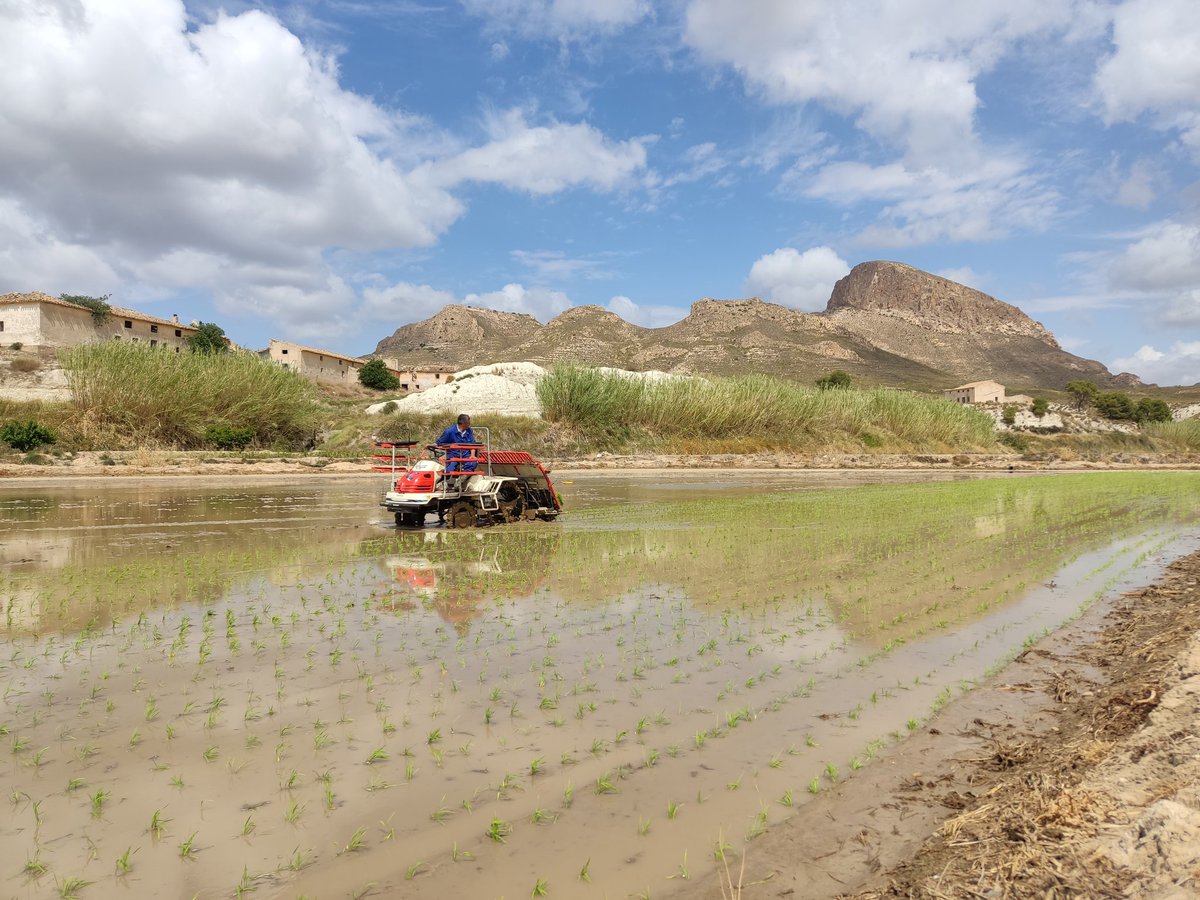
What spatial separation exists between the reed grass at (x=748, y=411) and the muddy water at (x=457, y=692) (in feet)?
81.2

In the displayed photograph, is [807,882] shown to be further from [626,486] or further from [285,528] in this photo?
[626,486]

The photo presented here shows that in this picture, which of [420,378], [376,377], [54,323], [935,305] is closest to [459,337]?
[420,378]

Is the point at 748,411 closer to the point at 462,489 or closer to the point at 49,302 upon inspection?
the point at 462,489

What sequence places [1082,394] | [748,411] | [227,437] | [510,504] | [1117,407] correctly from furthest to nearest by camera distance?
[1082,394]
[1117,407]
[748,411]
[227,437]
[510,504]

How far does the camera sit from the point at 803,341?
370 feet

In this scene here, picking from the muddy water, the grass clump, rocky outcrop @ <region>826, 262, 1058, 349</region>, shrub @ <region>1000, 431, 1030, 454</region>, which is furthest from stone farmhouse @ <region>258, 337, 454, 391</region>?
rocky outcrop @ <region>826, 262, 1058, 349</region>

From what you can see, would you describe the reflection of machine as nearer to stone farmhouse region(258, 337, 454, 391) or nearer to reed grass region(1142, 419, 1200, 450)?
stone farmhouse region(258, 337, 454, 391)

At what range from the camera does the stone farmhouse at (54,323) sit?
2077 inches

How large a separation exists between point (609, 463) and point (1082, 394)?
3051 inches

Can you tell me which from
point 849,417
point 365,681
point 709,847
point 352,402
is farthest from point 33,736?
point 352,402

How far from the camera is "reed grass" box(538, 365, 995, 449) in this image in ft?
121

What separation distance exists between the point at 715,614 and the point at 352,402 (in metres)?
46.5

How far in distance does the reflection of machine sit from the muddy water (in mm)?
1353

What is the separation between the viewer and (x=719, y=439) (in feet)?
131
